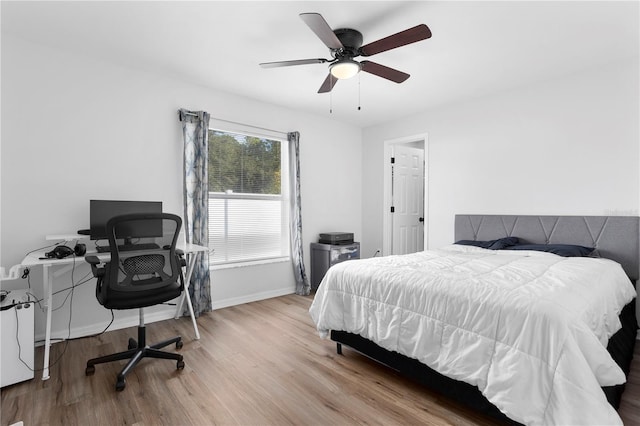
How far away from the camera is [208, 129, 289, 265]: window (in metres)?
3.85

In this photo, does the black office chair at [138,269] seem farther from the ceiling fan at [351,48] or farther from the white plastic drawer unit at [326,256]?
the white plastic drawer unit at [326,256]

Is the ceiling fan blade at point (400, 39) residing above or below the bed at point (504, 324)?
above

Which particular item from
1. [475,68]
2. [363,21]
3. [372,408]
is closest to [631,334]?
[372,408]

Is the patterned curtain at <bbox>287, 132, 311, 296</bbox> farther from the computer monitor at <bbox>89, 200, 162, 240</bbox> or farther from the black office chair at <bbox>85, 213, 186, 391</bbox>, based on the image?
the black office chair at <bbox>85, 213, 186, 391</bbox>

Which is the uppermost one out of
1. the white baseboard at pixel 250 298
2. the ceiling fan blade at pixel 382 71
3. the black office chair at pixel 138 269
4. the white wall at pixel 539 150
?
the ceiling fan blade at pixel 382 71

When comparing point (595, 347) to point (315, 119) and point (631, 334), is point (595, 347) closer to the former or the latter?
point (631, 334)

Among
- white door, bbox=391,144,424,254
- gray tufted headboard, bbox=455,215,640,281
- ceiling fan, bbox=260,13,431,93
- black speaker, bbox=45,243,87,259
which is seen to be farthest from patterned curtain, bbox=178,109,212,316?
gray tufted headboard, bbox=455,215,640,281

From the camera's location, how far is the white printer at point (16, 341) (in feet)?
6.68

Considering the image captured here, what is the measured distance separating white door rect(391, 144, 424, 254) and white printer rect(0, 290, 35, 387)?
439 centimetres

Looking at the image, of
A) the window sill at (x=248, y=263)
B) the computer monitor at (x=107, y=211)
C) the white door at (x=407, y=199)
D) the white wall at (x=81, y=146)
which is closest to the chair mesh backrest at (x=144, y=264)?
the computer monitor at (x=107, y=211)

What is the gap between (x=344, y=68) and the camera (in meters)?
2.40

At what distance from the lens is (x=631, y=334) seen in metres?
2.54

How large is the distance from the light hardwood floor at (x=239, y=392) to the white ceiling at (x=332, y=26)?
2591 mm

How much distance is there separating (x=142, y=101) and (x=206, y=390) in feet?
9.23
